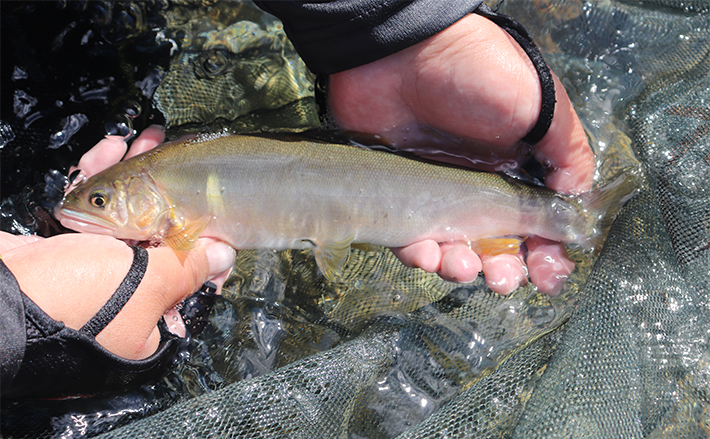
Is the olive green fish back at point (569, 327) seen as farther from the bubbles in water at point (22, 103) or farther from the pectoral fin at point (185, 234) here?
the bubbles in water at point (22, 103)

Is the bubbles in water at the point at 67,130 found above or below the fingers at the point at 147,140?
above

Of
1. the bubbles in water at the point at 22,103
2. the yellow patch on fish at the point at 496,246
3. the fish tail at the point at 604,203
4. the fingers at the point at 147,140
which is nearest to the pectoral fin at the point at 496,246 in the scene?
the yellow patch on fish at the point at 496,246

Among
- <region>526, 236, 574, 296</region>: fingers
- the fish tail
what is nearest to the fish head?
<region>526, 236, 574, 296</region>: fingers

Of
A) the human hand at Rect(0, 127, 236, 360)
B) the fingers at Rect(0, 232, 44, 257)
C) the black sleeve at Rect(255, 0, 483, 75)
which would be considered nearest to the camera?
the human hand at Rect(0, 127, 236, 360)

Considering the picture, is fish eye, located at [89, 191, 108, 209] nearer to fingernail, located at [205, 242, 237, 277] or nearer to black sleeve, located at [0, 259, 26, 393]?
fingernail, located at [205, 242, 237, 277]

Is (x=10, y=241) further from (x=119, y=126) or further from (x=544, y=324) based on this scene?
(x=544, y=324)

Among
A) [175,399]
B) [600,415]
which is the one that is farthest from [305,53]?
[600,415]

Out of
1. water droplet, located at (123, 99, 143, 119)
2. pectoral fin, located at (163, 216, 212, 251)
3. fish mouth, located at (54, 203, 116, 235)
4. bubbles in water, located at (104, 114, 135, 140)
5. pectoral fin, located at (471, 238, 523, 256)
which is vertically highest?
water droplet, located at (123, 99, 143, 119)

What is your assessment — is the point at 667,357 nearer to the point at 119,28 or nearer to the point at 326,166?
the point at 326,166
